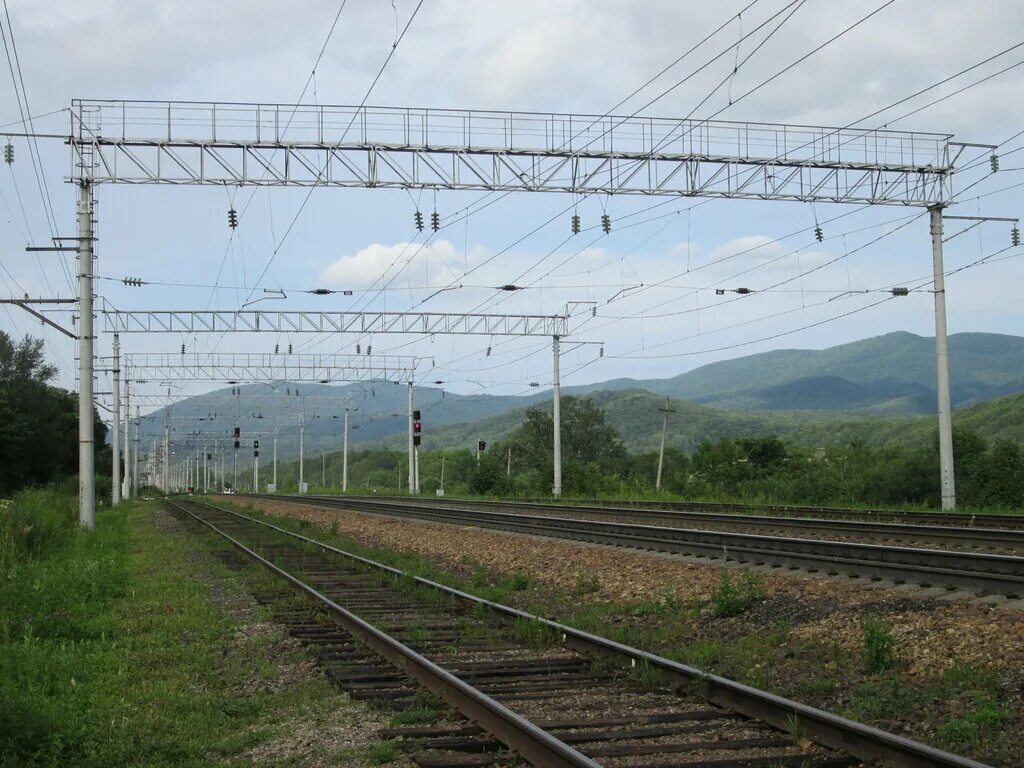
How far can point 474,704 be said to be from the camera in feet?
26.7

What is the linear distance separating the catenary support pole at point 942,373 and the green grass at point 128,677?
801 inches

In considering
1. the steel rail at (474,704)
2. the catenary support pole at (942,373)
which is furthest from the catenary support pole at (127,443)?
the steel rail at (474,704)

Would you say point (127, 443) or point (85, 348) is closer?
point (85, 348)

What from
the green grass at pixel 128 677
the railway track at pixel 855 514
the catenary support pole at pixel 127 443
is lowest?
the green grass at pixel 128 677

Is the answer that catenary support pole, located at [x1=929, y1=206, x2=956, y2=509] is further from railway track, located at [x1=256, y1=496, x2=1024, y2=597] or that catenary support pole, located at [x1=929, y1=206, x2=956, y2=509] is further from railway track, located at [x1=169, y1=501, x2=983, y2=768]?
railway track, located at [x1=169, y1=501, x2=983, y2=768]

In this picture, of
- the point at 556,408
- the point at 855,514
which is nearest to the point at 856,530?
the point at 855,514

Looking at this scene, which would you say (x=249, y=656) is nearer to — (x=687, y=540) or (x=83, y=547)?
(x=687, y=540)

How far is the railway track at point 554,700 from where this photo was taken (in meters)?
6.82

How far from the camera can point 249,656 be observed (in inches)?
441

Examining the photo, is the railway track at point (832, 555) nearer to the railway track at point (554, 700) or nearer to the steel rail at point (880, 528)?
the steel rail at point (880, 528)

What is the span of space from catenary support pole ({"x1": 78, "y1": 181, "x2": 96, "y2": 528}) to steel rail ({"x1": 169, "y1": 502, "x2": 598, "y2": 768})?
15864mm

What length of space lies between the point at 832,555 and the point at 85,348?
63.8ft

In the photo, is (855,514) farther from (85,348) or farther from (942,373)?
(85,348)

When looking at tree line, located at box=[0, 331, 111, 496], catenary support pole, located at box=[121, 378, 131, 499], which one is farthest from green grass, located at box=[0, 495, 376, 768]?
tree line, located at box=[0, 331, 111, 496]
